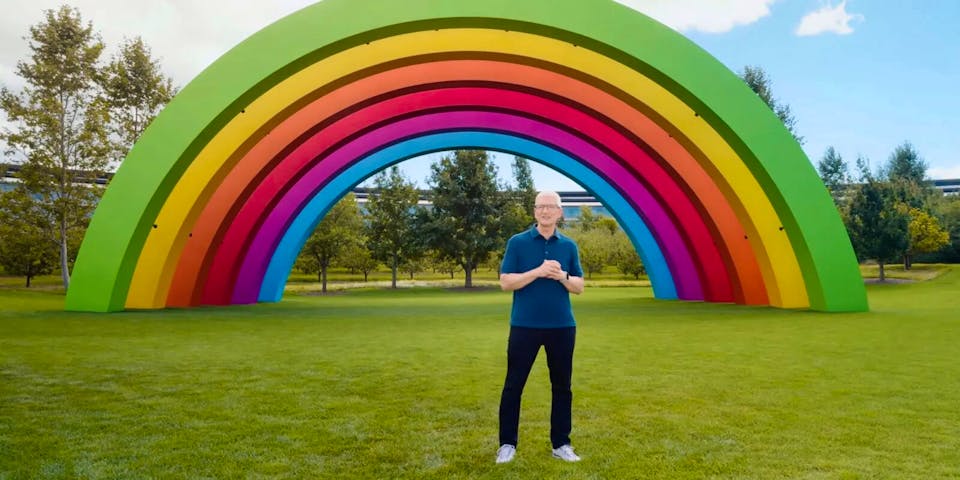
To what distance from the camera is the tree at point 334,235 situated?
40531mm

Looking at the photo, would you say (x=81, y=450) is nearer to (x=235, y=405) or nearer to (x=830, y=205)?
(x=235, y=405)

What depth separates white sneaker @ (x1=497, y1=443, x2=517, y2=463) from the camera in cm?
442

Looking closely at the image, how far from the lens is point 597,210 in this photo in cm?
10469

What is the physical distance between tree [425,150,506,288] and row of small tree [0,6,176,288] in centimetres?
2005

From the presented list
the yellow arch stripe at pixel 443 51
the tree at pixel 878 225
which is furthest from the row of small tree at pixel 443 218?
the yellow arch stripe at pixel 443 51

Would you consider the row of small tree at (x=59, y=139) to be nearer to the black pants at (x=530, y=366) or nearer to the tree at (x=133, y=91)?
the tree at (x=133, y=91)

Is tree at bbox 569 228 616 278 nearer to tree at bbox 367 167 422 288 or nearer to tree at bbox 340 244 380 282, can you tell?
tree at bbox 367 167 422 288

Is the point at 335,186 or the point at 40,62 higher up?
the point at 40,62

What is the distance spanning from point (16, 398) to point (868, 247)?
40.3 meters

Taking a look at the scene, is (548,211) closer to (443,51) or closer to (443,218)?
(443,51)

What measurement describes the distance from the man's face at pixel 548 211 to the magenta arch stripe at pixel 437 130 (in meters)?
18.2

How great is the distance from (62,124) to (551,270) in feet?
106

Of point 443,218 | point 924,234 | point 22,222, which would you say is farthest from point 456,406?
point 924,234

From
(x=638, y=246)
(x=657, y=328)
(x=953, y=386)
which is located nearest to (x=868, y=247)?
(x=638, y=246)
